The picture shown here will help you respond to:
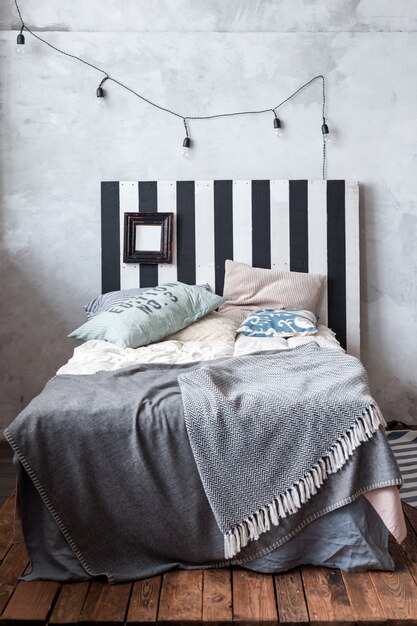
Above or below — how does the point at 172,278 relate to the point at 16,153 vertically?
below

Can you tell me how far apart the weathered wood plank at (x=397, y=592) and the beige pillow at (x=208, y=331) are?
1.34 m

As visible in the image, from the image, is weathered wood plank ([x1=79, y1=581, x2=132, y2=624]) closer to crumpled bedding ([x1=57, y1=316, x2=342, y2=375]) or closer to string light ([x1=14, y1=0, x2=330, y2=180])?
crumpled bedding ([x1=57, y1=316, x2=342, y2=375])

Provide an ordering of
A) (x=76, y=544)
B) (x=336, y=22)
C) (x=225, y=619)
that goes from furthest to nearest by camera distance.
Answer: (x=336, y=22) < (x=76, y=544) < (x=225, y=619)

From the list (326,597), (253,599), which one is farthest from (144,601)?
(326,597)

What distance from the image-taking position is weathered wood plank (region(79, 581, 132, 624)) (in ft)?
5.62

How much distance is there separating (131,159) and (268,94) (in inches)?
36.2

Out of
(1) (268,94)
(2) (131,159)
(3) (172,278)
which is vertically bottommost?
(3) (172,278)

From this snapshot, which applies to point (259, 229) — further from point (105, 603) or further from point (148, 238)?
point (105, 603)

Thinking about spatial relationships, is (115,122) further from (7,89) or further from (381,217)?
(381,217)

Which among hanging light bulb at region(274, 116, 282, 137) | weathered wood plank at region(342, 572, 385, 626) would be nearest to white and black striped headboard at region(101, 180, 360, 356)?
hanging light bulb at region(274, 116, 282, 137)

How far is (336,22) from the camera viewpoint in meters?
3.67

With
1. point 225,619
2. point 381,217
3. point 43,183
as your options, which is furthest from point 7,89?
point 225,619

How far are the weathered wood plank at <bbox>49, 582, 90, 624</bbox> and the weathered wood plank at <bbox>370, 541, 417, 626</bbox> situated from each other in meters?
0.88

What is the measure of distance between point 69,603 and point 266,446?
2.43 ft
